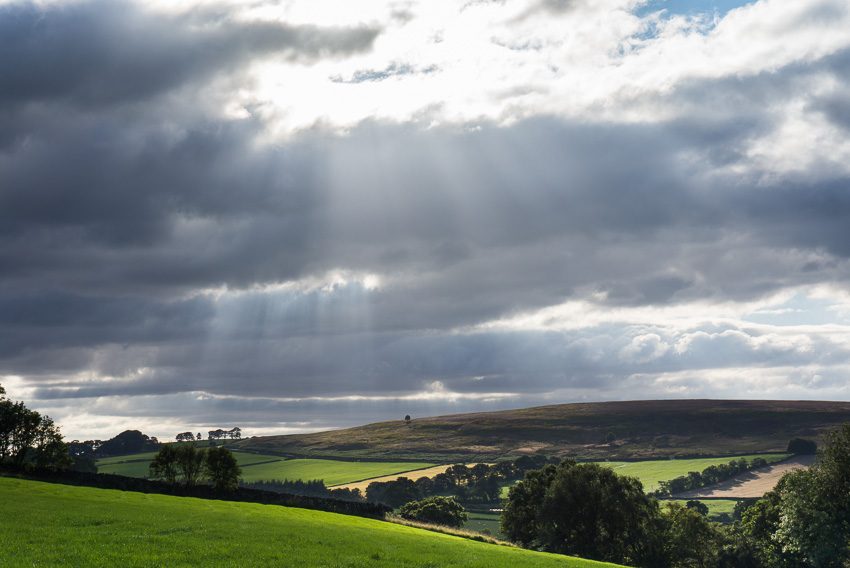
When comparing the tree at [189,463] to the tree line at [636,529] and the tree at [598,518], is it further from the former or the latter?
the tree at [598,518]

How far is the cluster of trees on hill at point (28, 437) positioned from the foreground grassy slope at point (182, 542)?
2098 inches

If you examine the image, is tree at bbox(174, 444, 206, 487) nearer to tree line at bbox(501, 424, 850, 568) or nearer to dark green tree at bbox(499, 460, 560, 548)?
dark green tree at bbox(499, 460, 560, 548)

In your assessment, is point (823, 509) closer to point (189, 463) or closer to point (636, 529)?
point (636, 529)

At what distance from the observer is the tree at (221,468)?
103m

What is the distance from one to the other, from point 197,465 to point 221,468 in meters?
6.34

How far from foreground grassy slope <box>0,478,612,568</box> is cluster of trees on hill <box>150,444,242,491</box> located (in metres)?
52.7

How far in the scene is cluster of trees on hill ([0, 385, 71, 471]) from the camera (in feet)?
320

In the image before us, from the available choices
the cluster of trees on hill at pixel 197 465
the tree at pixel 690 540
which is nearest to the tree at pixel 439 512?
the cluster of trees on hill at pixel 197 465

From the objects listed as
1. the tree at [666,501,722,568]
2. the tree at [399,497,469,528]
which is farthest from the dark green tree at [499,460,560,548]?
the tree at [399,497,469,528]

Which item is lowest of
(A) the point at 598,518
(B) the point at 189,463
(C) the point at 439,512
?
(C) the point at 439,512

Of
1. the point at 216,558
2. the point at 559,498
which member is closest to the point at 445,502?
the point at 559,498

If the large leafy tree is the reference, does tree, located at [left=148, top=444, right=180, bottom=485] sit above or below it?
above

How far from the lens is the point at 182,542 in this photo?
106 feet

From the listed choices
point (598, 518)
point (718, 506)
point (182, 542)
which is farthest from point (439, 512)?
point (182, 542)
